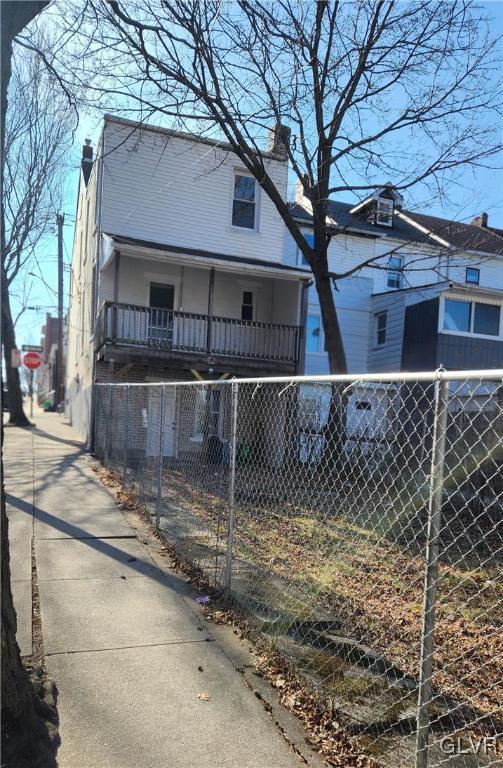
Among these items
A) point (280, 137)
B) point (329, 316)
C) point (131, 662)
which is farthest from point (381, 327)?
point (131, 662)

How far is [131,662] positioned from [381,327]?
18902 millimetres

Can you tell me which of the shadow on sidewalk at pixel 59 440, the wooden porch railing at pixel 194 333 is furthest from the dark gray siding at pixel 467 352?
the shadow on sidewalk at pixel 59 440

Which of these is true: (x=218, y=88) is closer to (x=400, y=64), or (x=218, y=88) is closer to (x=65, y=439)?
(x=400, y=64)

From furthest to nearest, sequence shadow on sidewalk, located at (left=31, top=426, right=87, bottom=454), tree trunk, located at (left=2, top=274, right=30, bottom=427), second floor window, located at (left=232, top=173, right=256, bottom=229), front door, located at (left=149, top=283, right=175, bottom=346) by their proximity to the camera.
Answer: tree trunk, located at (left=2, top=274, right=30, bottom=427) < second floor window, located at (left=232, top=173, right=256, bottom=229) < shadow on sidewalk, located at (left=31, top=426, right=87, bottom=454) < front door, located at (left=149, top=283, right=175, bottom=346)

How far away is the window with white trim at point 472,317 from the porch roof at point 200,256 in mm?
6445

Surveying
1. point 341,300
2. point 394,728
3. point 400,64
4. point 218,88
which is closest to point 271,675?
point 394,728

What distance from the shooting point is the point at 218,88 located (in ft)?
29.7

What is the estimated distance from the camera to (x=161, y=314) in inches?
598

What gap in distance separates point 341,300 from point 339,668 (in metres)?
18.7

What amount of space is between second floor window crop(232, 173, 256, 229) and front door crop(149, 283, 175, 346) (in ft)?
9.71

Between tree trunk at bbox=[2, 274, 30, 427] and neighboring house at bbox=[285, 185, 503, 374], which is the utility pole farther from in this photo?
neighboring house at bbox=[285, 185, 503, 374]

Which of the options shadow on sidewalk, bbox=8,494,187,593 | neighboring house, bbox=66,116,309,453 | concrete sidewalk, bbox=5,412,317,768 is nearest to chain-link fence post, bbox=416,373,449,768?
concrete sidewalk, bbox=5,412,317,768

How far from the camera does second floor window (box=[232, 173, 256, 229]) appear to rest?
54.6 feet

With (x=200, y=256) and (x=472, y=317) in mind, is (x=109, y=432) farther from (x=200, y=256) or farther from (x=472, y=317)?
(x=472, y=317)
